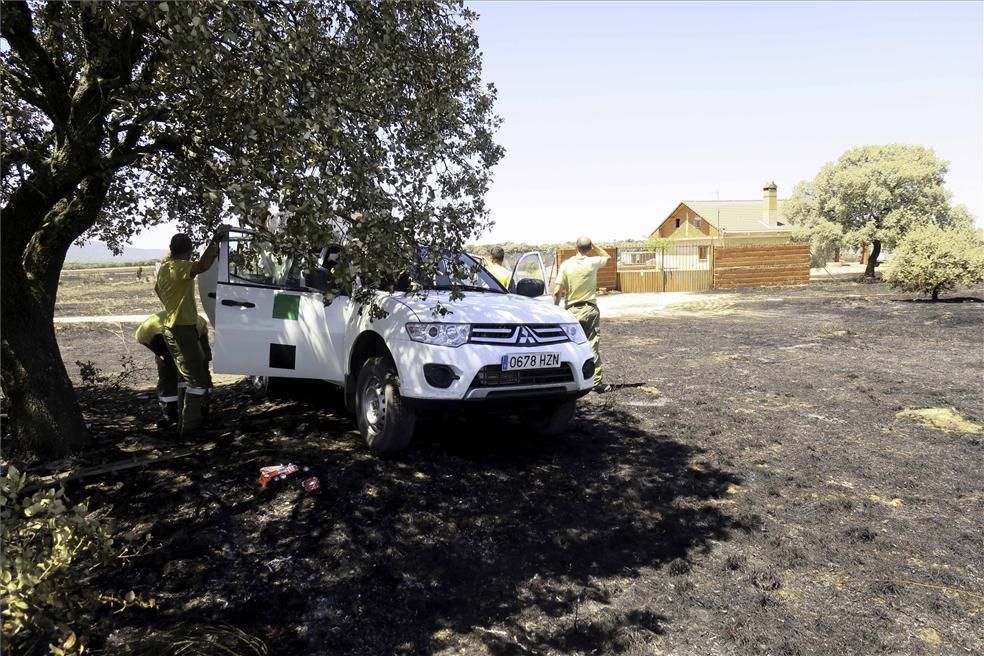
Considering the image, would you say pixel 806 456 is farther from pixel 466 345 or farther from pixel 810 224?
pixel 810 224

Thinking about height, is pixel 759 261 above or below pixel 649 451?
above

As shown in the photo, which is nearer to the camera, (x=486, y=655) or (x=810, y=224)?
(x=486, y=655)

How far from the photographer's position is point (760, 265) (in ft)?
98.1

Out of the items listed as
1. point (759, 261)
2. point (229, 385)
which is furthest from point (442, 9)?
point (759, 261)

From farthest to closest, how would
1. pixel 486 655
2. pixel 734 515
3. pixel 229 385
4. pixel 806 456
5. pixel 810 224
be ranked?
pixel 810 224
pixel 229 385
pixel 806 456
pixel 734 515
pixel 486 655

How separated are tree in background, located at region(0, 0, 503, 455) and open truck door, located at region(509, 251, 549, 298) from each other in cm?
105

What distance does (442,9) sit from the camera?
5.41 m

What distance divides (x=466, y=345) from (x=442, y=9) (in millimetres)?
2814

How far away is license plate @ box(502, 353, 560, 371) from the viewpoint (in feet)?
16.0

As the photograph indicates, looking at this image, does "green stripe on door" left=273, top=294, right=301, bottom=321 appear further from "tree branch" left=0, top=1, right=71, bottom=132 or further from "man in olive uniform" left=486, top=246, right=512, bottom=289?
"man in olive uniform" left=486, top=246, right=512, bottom=289

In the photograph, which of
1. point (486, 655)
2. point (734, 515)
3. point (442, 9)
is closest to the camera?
point (486, 655)

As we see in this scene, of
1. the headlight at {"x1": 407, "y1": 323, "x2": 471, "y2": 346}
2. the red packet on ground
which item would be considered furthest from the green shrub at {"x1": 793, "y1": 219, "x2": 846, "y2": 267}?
the red packet on ground

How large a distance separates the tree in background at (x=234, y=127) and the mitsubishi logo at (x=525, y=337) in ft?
2.88

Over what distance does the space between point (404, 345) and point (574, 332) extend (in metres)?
1.45
